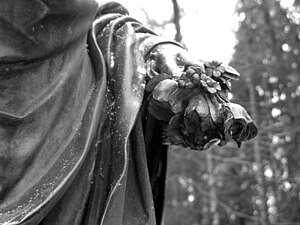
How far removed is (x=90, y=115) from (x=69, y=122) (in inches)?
3.2

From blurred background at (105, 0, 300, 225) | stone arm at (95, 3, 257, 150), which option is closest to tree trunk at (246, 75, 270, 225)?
blurred background at (105, 0, 300, 225)

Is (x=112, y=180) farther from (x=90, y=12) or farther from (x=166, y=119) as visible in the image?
(x=90, y=12)

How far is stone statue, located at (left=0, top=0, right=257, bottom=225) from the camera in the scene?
192 centimetres

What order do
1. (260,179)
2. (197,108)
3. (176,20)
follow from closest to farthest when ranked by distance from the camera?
(197,108) → (176,20) → (260,179)

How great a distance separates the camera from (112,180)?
2084 mm

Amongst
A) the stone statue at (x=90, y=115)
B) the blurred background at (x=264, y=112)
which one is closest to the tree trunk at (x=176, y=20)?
the blurred background at (x=264, y=112)

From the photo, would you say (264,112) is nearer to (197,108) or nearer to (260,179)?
(260,179)

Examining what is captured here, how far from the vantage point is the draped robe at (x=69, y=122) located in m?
1.92

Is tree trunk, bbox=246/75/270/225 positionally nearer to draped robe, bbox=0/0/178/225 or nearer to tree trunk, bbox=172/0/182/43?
tree trunk, bbox=172/0/182/43

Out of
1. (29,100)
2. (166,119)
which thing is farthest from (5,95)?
(166,119)

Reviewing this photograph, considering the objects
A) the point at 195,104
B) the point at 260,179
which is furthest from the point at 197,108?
the point at 260,179

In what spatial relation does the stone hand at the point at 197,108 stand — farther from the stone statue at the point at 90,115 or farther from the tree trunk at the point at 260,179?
the tree trunk at the point at 260,179

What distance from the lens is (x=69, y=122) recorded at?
81.5 inches

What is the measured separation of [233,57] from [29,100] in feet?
49.8
